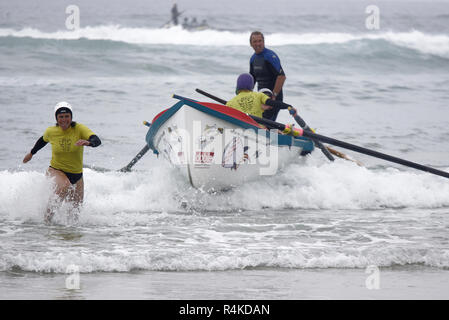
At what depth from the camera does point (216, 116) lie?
8.29 metres

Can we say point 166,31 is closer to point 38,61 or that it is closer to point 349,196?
point 38,61

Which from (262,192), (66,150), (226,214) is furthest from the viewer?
(262,192)

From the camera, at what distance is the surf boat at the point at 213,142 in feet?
27.2

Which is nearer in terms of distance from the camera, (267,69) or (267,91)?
(267,91)

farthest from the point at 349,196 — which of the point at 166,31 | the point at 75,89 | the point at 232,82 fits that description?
the point at 166,31

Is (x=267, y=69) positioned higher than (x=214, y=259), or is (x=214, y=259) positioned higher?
(x=267, y=69)

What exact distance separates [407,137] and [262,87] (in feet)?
21.2

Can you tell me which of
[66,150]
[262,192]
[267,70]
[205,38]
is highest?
[205,38]

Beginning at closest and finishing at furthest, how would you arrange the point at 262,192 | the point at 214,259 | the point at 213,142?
1. the point at 214,259
2. the point at 213,142
3. the point at 262,192

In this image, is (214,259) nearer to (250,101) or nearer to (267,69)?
(250,101)

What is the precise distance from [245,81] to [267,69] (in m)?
0.95

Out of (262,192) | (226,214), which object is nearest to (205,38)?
(262,192)

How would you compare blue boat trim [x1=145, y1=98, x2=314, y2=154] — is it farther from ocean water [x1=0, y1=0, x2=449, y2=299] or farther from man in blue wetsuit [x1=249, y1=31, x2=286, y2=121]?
man in blue wetsuit [x1=249, y1=31, x2=286, y2=121]
